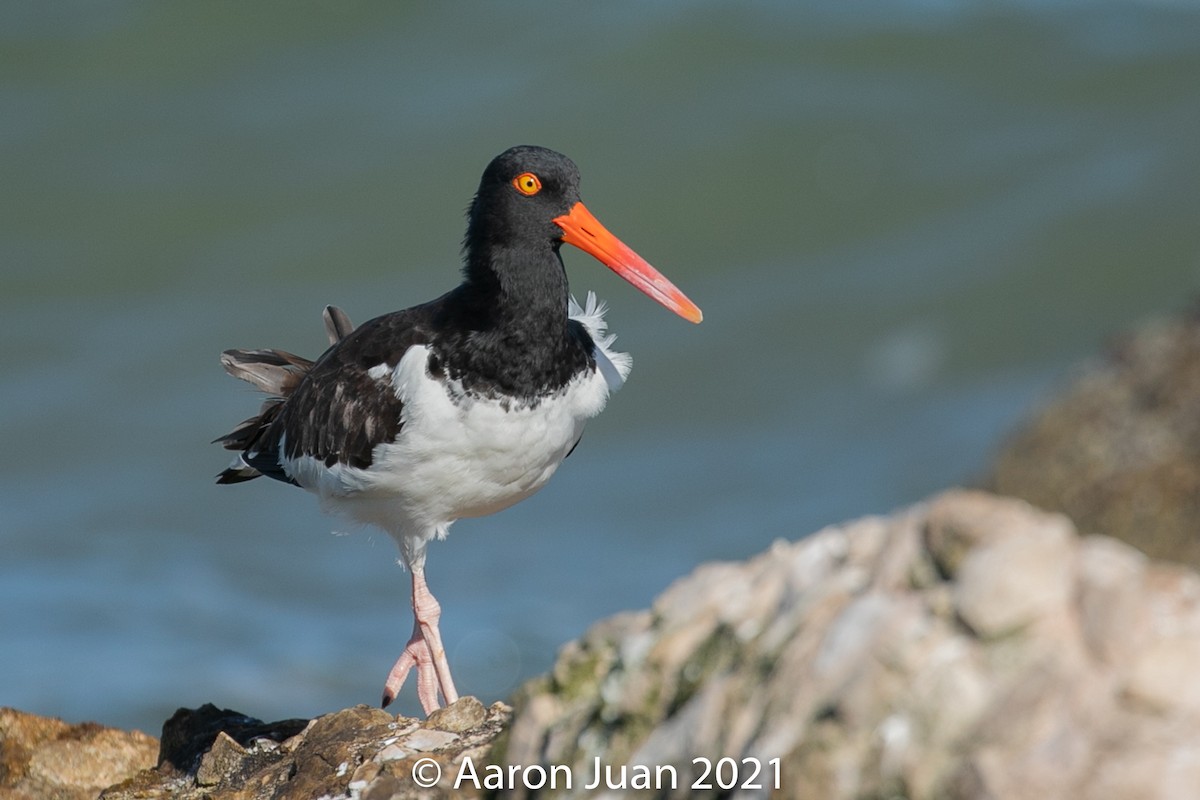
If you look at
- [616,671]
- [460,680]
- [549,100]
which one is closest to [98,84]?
[549,100]

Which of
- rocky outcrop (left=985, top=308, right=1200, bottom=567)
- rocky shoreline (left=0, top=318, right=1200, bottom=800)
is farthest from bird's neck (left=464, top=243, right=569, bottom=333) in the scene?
rocky outcrop (left=985, top=308, right=1200, bottom=567)

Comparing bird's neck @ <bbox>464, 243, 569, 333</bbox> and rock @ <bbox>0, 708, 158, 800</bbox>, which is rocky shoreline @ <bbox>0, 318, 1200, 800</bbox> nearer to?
rock @ <bbox>0, 708, 158, 800</bbox>

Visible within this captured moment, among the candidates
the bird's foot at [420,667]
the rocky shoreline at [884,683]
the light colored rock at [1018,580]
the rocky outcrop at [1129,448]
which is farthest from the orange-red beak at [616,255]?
the rocky outcrop at [1129,448]

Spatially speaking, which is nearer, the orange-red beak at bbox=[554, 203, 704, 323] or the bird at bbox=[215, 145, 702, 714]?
the bird at bbox=[215, 145, 702, 714]

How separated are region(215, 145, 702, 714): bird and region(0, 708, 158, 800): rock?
1.26m

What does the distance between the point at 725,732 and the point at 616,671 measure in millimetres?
499

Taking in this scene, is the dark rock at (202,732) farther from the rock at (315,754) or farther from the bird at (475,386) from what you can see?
the bird at (475,386)

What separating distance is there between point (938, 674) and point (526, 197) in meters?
3.43

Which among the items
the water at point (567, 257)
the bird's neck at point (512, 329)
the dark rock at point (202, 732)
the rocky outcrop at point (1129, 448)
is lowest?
the dark rock at point (202, 732)

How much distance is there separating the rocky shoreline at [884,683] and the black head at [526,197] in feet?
7.38

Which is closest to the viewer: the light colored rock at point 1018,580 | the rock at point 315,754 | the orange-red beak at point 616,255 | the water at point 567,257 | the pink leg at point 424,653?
the light colored rock at point 1018,580

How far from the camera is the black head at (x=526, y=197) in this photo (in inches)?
226

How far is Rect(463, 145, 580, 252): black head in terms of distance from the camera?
5.74 m

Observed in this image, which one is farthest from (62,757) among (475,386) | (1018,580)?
(1018,580)
